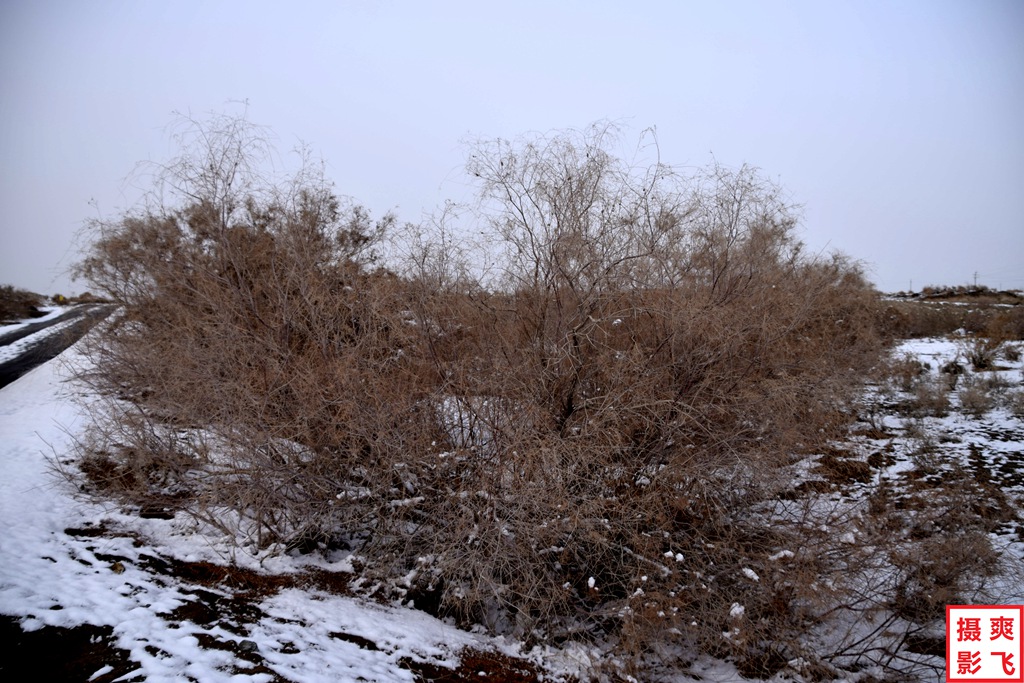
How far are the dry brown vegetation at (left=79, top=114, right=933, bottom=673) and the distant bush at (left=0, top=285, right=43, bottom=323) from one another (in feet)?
70.5

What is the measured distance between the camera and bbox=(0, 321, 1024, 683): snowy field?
16.5 feet

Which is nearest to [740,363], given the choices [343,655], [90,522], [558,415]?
[558,415]

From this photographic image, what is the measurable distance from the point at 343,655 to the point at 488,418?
2.66 meters

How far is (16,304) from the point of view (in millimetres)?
25406

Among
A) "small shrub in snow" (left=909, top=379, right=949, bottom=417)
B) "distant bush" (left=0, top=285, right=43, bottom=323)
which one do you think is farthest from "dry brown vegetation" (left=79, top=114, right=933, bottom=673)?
"distant bush" (left=0, top=285, right=43, bottom=323)

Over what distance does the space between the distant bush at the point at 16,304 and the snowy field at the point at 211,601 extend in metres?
19.6

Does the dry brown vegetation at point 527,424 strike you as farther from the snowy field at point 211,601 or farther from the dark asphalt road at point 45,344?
the dark asphalt road at point 45,344

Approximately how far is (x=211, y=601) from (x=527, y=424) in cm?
367

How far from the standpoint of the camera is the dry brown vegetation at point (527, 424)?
6.05m

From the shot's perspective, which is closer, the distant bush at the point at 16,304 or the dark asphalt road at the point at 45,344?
the dark asphalt road at the point at 45,344

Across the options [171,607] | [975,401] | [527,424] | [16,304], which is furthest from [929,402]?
[16,304]

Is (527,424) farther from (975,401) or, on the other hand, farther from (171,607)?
(975,401)

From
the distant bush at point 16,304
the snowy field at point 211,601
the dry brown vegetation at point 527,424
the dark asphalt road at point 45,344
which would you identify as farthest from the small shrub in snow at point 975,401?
the distant bush at point 16,304

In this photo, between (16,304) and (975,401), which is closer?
(975,401)
